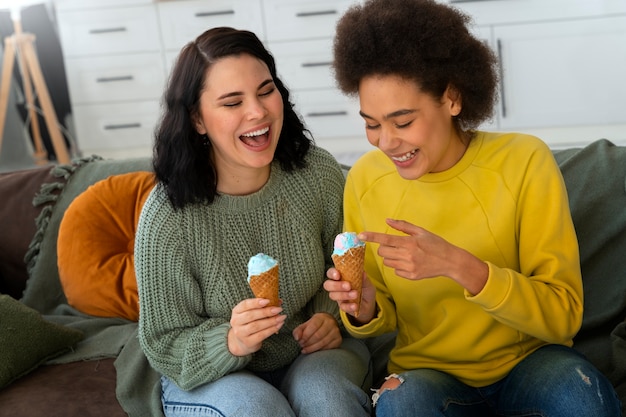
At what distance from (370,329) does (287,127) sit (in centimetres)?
54

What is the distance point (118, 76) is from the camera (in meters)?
5.03

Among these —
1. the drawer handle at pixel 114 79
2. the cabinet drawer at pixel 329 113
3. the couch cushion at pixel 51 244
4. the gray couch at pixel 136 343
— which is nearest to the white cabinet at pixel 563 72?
the cabinet drawer at pixel 329 113

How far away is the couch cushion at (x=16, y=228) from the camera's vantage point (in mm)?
2578

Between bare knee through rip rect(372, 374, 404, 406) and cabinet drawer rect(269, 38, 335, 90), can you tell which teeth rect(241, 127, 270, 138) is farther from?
cabinet drawer rect(269, 38, 335, 90)

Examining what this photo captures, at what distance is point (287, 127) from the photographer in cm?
201

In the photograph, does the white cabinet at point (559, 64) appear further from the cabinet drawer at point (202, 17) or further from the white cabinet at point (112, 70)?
the white cabinet at point (112, 70)

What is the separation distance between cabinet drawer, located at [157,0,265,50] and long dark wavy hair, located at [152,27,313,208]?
2968 mm

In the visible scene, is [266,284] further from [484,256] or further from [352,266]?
[484,256]

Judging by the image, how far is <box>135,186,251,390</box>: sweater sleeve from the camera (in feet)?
6.06

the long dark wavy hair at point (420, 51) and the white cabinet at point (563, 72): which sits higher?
the long dark wavy hair at point (420, 51)

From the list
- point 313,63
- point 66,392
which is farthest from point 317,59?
point 66,392

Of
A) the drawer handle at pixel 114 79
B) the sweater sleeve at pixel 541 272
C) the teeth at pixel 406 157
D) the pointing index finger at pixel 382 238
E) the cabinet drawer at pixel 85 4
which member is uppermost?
the cabinet drawer at pixel 85 4

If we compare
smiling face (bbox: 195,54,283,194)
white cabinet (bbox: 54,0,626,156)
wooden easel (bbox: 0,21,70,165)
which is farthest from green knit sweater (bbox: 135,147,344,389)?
wooden easel (bbox: 0,21,70,165)

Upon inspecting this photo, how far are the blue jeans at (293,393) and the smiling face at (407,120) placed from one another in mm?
456
